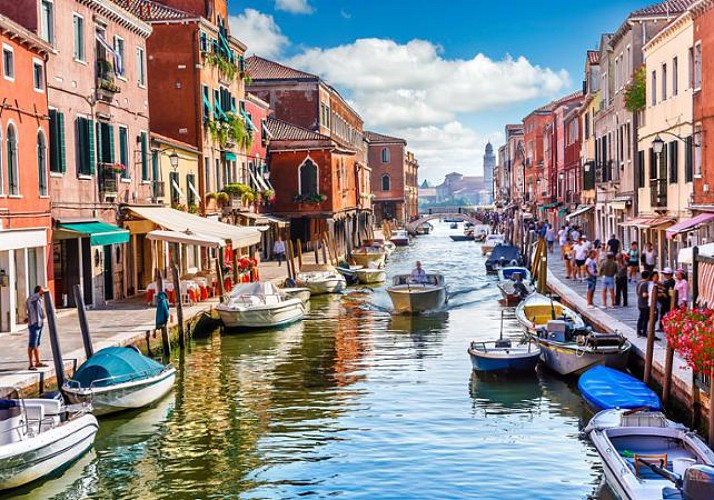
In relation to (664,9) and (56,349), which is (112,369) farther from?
(664,9)

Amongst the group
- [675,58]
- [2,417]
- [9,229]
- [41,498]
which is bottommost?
[41,498]

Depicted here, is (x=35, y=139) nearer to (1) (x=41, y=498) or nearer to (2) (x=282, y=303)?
(2) (x=282, y=303)

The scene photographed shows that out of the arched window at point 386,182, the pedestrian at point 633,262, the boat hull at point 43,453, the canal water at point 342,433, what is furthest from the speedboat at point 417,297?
the arched window at point 386,182

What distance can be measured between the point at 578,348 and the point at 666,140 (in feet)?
43.5

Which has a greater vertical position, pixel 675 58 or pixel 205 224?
pixel 675 58

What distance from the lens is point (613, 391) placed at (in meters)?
15.8

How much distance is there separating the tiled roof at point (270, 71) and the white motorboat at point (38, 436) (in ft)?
151

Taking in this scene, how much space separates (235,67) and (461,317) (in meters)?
16.0

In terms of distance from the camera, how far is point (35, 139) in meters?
22.4

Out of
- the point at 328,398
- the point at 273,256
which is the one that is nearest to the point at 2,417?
the point at 328,398

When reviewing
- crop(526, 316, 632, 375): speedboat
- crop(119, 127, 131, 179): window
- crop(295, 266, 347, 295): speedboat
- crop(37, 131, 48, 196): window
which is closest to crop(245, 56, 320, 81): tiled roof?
crop(295, 266, 347, 295): speedboat

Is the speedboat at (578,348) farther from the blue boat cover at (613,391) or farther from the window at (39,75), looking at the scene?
the window at (39,75)

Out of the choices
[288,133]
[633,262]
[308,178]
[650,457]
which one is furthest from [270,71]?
[650,457]

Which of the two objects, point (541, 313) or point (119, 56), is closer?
point (541, 313)
